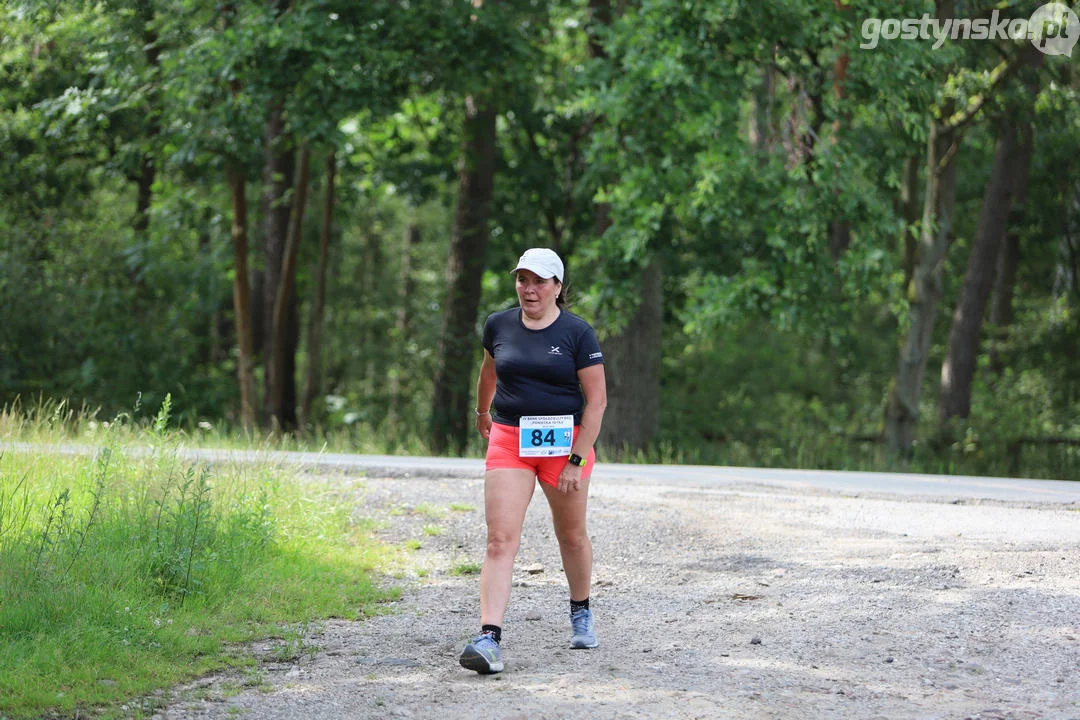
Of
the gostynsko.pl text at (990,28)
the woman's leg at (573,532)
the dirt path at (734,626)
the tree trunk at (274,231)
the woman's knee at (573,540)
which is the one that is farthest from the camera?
the tree trunk at (274,231)

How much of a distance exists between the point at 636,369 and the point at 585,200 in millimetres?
3876

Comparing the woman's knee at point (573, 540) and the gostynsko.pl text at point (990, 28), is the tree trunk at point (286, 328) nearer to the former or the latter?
the gostynsko.pl text at point (990, 28)

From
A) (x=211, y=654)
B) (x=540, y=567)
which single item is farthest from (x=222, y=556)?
(x=540, y=567)

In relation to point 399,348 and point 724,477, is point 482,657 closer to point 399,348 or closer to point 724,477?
point 724,477

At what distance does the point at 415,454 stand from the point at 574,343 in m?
9.87

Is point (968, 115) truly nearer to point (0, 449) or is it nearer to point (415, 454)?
point (415, 454)

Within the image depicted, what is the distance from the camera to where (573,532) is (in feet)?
20.7

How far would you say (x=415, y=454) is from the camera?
15.7 metres

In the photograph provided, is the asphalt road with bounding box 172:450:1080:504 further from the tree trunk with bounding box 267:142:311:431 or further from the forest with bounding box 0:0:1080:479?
the tree trunk with bounding box 267:142:311:431

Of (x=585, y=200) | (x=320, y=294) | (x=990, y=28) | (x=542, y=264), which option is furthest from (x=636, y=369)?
(x=542, y=264)

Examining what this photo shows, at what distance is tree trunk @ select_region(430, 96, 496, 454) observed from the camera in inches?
795

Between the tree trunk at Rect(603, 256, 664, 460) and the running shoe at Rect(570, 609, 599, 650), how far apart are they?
12.1 metres

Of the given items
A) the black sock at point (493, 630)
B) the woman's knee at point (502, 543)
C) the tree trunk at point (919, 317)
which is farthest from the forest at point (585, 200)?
the black sock at point (493, 630)

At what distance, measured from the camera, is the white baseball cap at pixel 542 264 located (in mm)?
5977
